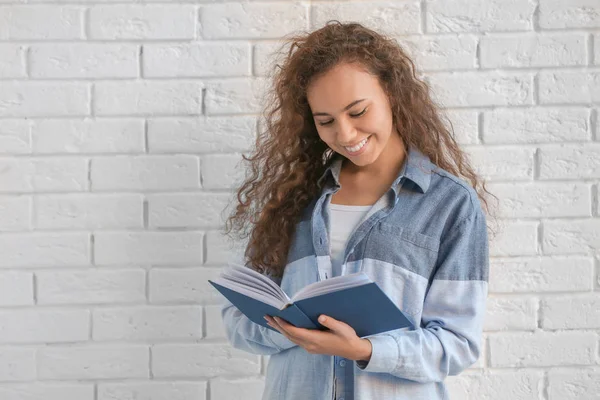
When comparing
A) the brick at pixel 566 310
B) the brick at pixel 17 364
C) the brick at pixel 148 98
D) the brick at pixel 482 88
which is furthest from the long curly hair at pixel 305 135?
the brick at pixel 17 364

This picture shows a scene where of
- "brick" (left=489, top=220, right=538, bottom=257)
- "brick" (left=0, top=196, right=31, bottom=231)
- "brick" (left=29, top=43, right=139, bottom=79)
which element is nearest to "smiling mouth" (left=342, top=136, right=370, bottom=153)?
"brick" (left=489, top=220, right=538, bottom=257)

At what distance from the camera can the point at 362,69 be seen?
1.55m

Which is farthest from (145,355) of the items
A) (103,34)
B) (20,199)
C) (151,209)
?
(103,34)

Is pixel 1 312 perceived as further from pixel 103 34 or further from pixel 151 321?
pixel 103 34

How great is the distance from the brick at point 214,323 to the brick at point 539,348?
2.29 ft

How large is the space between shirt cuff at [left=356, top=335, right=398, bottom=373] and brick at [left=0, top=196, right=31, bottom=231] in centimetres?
101

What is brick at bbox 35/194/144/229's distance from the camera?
196 cm

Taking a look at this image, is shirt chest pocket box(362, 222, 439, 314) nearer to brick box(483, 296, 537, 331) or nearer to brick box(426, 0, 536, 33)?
brick box(483, 296, 537, 331)

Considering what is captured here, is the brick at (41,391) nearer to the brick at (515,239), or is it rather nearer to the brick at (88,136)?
the brick at (88,136)

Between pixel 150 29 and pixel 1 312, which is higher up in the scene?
pixel 150 29

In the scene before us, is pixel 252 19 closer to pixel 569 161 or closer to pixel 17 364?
pixel 569 161

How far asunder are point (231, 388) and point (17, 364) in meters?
0.56

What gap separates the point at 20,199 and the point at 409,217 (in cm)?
103

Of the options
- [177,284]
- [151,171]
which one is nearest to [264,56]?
[151,171]
